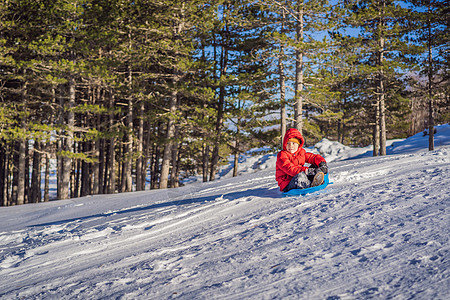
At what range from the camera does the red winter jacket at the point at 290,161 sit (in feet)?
16.9

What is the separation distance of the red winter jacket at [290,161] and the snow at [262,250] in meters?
0.40

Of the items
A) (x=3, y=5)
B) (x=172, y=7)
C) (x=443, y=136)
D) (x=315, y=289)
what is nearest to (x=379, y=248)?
(x=315, y=289)

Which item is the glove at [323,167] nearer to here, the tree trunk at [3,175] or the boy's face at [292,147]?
the boy's face at [292,147]

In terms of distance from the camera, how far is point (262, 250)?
2.84m

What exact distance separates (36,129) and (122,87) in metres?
4.05

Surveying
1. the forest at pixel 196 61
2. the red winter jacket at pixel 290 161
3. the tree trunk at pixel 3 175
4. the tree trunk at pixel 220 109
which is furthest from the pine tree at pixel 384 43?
the tree trunk at pixel 3 175

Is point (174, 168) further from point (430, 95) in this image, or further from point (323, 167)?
point (430, 95)

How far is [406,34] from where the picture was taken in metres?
16.1

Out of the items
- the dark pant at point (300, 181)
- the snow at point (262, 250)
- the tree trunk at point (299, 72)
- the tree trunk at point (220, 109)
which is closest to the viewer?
the snow at point (262, 250)

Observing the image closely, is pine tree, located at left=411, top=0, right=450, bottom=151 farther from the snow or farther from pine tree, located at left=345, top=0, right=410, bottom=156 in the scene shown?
the snow

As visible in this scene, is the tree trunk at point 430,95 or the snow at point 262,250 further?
the tree trunk at point 430,95

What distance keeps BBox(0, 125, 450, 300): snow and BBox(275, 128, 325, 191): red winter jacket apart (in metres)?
0.40

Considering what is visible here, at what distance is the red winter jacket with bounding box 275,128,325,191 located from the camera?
16.9 ft

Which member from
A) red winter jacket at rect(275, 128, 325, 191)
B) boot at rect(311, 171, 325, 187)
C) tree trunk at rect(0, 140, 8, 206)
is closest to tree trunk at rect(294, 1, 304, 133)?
red winter jacket at rect(275, 128, 325, 191)
